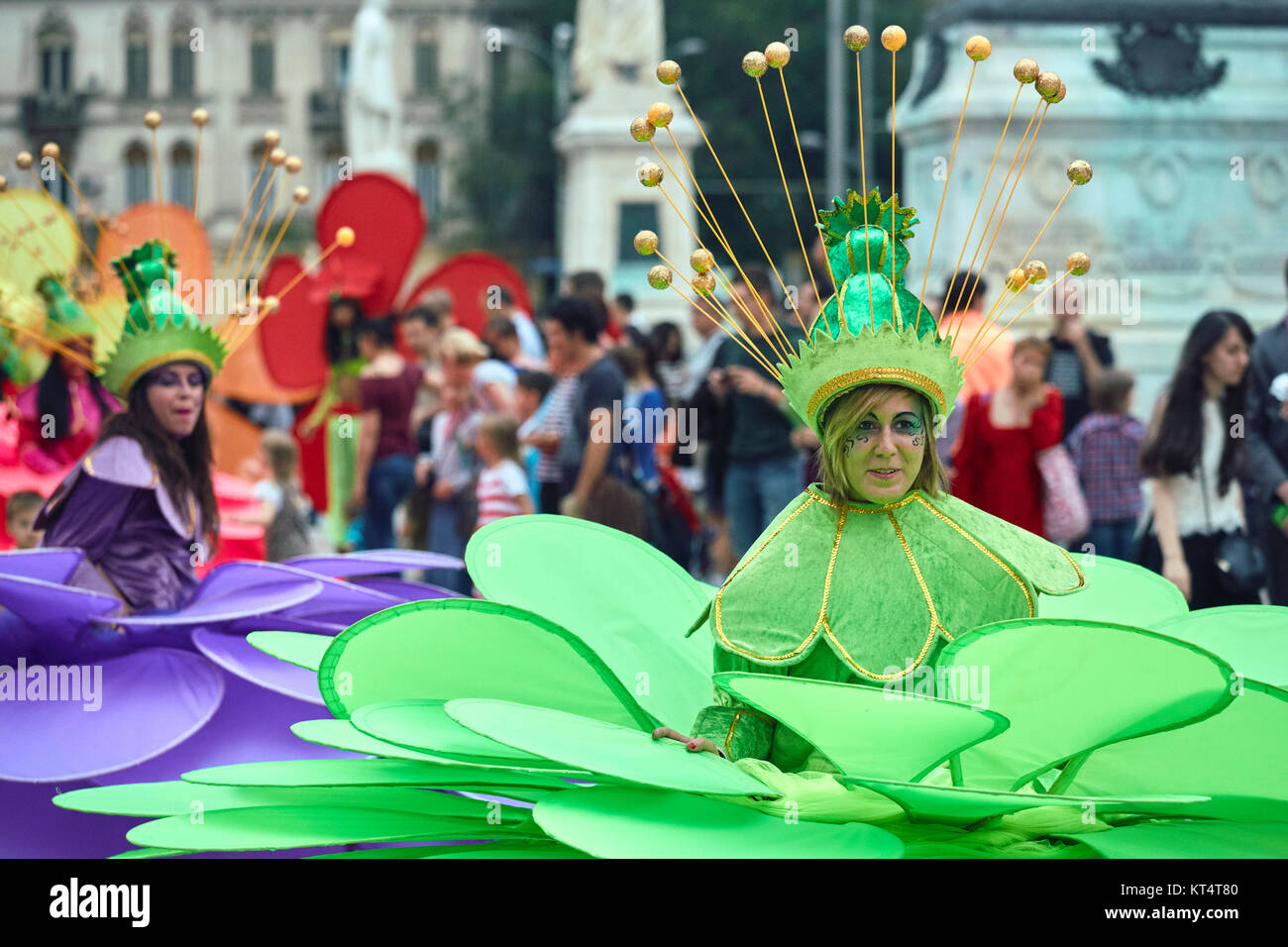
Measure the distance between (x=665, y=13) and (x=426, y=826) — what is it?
1671 inches

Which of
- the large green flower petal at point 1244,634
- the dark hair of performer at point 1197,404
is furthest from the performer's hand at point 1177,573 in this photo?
the large green flower petal at point 1244,634

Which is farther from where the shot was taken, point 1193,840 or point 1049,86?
point 1049,86

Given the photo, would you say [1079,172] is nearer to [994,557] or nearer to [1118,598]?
[994,557]

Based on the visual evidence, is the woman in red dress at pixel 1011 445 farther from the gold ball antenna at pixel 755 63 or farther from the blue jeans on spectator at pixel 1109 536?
the gold ball antenna at pixel 755 63

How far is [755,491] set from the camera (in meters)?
7.78

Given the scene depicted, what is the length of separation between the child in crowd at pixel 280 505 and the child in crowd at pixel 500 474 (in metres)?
0.93

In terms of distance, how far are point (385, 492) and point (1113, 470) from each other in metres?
3.41

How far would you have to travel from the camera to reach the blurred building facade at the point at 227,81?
58.8 metres

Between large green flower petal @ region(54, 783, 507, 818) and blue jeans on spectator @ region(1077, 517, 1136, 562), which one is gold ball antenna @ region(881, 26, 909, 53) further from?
blue jeans on spectator @ region(1077, 517, 1136, 562)

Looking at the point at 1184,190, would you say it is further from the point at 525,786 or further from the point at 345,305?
the point at 525,786

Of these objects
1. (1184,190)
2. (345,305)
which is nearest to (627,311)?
(345,305)

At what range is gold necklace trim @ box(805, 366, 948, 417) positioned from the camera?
126 inches

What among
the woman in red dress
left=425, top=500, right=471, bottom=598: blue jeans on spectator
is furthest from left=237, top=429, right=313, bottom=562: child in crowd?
the woman in red dress

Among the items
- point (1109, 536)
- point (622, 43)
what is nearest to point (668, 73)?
point (1109, 536)
